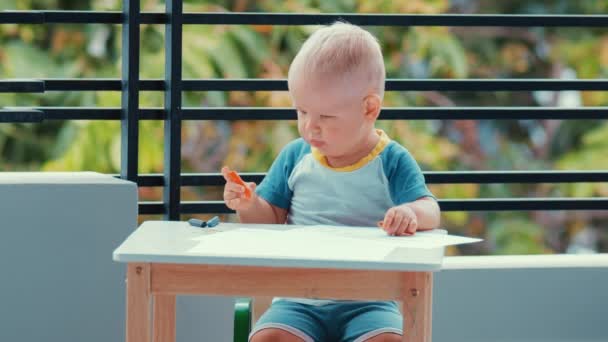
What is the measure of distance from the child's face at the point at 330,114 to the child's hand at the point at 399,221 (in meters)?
0.23

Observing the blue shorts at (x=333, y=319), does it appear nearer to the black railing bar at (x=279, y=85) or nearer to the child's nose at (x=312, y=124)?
the child's nose at (x=312, y=124)

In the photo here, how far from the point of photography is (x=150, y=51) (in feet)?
18.0

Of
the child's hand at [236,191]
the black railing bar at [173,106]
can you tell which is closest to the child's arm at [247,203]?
the child's hand at [236,191]

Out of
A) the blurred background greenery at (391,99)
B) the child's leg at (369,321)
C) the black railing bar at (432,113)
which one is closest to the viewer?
the child's leg at (369,321)

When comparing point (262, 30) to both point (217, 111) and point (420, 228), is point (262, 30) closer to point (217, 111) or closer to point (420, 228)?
point (217, 111)

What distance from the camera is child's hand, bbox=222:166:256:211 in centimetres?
276

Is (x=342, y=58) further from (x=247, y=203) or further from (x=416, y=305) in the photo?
(x=416, y=305)

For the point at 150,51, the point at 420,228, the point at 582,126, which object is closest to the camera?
the point at 420,228

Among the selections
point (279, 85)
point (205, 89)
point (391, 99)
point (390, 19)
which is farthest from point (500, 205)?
point (391, 99)

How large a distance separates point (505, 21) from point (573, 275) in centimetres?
74

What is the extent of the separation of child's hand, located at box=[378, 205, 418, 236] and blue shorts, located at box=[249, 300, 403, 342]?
0.20 m

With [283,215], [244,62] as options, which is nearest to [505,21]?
[283,215]

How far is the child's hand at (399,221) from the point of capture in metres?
2.64

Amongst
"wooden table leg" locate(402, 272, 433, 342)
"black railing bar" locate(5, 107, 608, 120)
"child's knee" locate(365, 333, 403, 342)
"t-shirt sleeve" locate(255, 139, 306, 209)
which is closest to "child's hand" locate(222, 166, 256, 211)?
"t-shirt sleeve" locate(255, 139, 306, 209)
